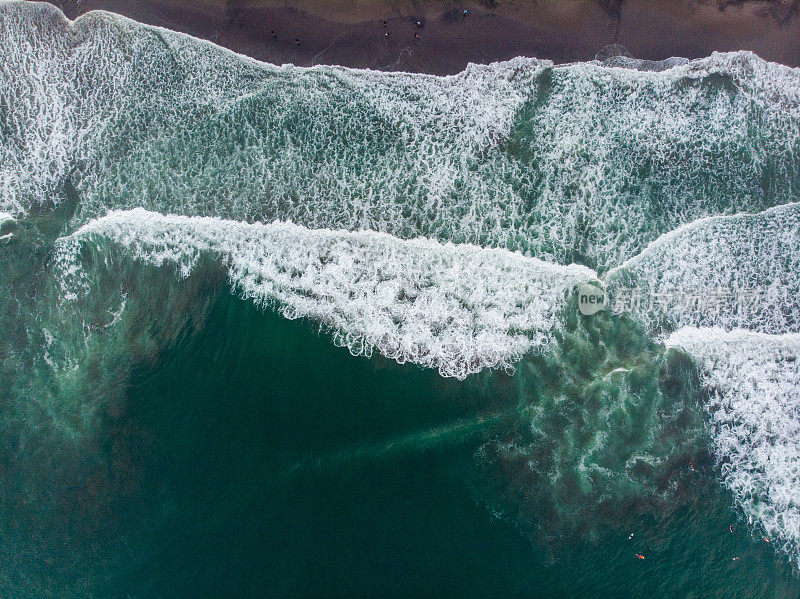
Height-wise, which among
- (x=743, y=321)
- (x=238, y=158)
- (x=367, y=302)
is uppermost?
(x=238, y=158)

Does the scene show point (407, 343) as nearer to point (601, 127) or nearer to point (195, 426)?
point (195, 426)

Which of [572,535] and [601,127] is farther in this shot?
[601,127]

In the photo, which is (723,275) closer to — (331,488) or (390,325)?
(390,325)

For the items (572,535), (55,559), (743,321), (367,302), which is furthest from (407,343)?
(55,559)

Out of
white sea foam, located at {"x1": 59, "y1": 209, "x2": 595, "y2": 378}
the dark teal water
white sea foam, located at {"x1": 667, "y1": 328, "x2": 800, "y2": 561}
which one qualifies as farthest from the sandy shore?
white sea foam, located at {"x1": 667, "y1": 328, "x2": 800, "y2": 561}

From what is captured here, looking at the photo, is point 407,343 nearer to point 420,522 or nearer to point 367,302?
point 367,302

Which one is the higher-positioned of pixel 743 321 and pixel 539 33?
pixel 539 33

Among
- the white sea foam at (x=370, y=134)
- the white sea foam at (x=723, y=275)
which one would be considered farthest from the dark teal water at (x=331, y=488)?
the white sea foam at (x=370, y=134)
